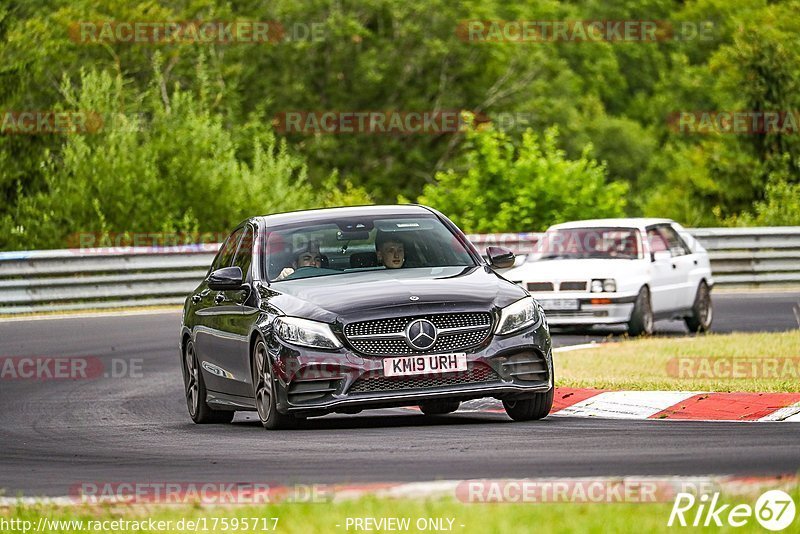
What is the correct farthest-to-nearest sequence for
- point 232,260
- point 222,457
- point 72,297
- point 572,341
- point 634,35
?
1. point 634,35
2. point 72,297
3. point 572,341
4. point 232,260
5. point 222,457

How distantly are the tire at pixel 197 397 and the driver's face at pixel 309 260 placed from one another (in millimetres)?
1566

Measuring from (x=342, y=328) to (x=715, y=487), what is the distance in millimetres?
4170

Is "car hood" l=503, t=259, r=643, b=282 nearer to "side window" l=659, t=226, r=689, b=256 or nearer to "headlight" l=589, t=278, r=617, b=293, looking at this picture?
"headlight" l=589, t=278, r=617, b=293

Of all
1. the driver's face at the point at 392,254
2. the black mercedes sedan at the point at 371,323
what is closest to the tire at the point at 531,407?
the black mercedes sedan at the point at 371,323

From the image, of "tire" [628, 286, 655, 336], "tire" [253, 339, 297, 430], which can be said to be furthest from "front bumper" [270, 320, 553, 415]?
"tire" [628, 286, 655, 336]

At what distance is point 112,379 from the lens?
17.7 meters

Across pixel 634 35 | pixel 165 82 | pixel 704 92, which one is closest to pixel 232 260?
pixel 165 82

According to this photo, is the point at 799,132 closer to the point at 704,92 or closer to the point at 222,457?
the point at 704,92

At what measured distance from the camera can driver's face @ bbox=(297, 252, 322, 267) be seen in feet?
40.4

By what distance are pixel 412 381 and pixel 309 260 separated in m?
1.65

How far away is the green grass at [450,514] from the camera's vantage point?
6.50m

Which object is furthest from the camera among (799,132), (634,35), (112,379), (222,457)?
(634,35)

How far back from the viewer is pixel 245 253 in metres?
13.1

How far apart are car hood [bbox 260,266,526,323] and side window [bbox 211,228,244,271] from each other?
5.20ft
